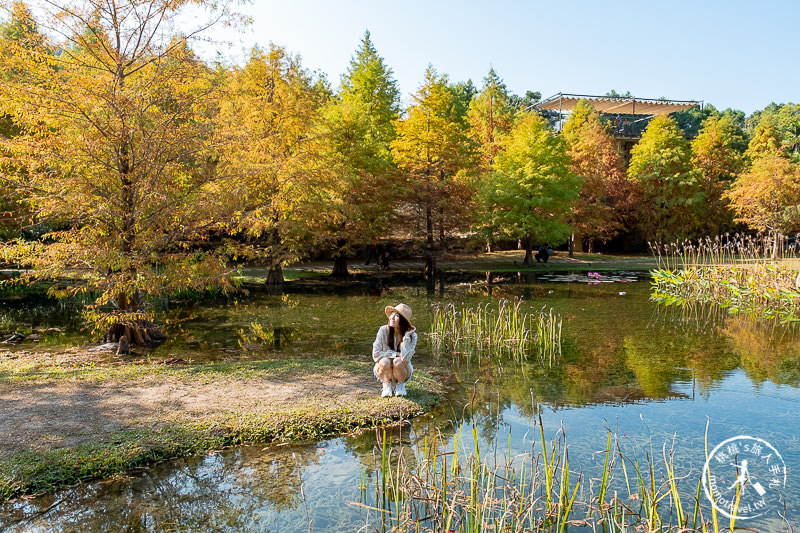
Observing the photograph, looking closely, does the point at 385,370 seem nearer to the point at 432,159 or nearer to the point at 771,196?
the point at 432,159

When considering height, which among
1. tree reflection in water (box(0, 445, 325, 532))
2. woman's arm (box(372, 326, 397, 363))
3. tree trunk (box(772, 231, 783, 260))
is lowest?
tree reflection in water (box(0, 445, 325, 532))

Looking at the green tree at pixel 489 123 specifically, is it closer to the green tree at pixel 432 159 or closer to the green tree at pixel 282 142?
the green tree at pixel 432 159

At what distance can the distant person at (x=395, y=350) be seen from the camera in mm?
6359

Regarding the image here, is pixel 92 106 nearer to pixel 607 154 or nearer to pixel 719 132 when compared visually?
pixel 607 154

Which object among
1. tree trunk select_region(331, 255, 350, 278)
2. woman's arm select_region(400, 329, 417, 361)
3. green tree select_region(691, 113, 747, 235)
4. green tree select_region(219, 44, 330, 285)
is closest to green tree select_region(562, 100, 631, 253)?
green tree select_region(691, 113, 747, 235)

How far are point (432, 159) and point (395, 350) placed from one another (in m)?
16.9

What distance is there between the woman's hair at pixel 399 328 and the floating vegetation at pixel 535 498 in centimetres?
148

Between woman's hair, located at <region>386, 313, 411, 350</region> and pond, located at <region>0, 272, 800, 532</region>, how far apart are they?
1024mm

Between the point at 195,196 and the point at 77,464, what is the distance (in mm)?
5750

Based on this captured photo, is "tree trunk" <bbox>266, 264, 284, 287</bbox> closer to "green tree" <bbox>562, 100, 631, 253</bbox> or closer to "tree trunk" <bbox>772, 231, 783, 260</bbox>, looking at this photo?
"green tree" <bbox>562, 100, 631, 253</bbox>

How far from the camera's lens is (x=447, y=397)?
7.09m

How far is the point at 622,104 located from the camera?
3384 cm

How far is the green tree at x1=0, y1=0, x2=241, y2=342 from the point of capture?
839 centimetres

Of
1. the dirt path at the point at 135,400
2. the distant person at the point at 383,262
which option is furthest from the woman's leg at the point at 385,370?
the distant person at the point at 383,262
